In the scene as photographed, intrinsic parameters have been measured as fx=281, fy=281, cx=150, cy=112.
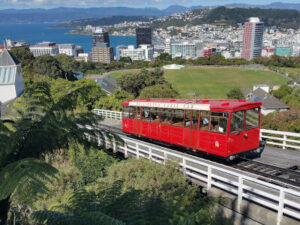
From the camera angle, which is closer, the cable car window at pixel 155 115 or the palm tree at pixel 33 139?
the palm tree at pixel 33 139

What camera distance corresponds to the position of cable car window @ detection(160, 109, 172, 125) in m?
14.4

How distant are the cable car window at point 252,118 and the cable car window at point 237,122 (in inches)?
14.3

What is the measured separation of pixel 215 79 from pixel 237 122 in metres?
88.0

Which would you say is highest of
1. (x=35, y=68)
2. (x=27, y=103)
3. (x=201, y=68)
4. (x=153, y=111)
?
(x=27, y=103)

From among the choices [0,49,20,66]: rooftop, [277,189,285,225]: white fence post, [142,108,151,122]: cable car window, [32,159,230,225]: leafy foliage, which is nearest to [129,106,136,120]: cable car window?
[142,108,151,122]: cable car window

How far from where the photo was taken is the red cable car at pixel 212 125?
38.3 ft

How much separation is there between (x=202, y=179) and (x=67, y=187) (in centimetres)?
648

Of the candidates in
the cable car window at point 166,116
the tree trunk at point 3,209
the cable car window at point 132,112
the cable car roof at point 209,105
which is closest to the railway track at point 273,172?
the cable car roof at point 209,105

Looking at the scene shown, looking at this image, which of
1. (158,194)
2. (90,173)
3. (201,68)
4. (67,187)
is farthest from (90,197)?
(201,68)

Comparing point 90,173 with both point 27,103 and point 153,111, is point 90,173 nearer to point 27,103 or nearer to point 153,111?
point 153,111

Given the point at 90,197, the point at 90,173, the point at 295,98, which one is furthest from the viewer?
the point at 295,98

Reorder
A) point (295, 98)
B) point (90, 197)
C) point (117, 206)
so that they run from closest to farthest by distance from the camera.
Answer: point (117, 206)
point (90, 197)
point (295, 98)

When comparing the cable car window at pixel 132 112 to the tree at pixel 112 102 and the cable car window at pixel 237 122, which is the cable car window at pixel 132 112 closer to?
the cable car window at pixel 237 122

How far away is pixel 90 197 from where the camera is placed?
6.98 meters
